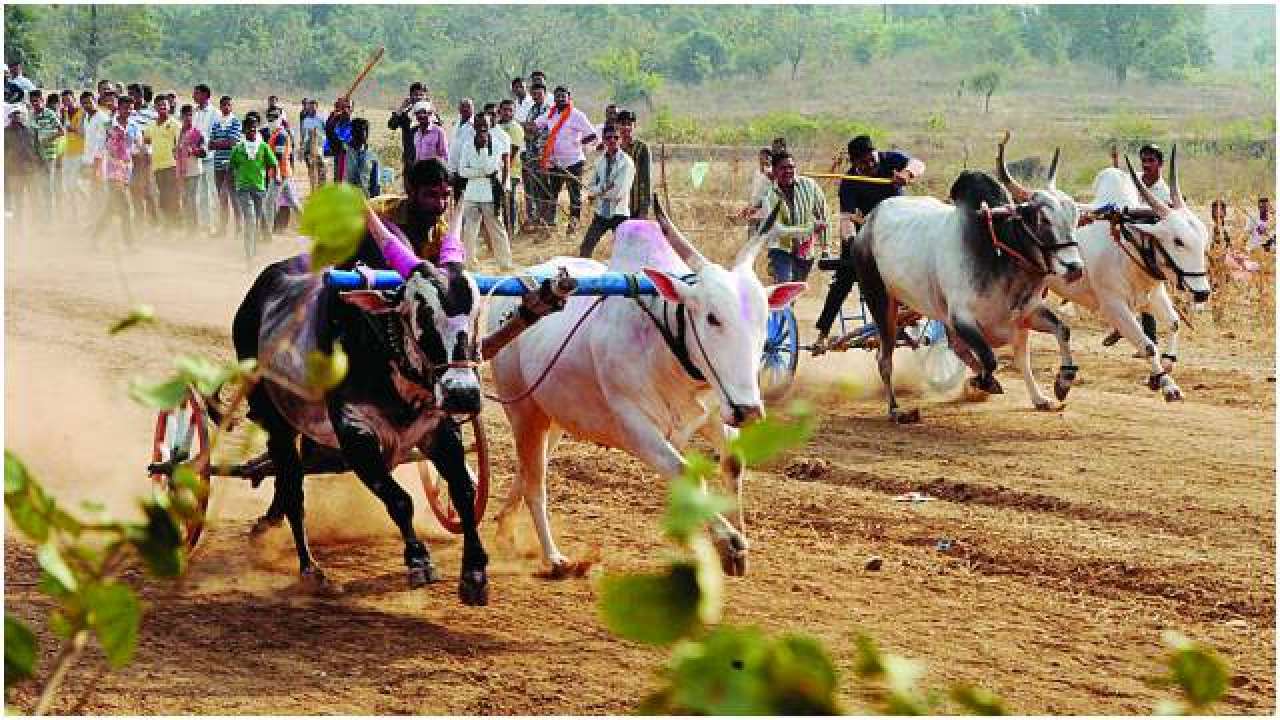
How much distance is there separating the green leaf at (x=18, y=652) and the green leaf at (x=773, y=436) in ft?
2.73

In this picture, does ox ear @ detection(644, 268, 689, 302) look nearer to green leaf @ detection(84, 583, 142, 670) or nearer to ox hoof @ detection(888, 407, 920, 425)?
green leaf @ detection(84, 583, 142, 670)

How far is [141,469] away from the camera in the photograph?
9.35m

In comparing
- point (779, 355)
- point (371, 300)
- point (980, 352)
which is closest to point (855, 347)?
point (779, 355)

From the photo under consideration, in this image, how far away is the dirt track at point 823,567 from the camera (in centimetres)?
609

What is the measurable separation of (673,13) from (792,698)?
7870cm

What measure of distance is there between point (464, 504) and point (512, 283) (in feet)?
2.72

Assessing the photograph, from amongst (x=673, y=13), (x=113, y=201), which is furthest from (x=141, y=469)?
(x=673, y=13)

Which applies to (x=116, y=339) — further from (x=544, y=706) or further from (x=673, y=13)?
(x=673, y=13)

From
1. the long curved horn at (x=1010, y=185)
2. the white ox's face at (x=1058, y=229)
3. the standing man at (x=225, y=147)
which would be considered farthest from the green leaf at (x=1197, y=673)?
the standing man at (x=225, y=147)

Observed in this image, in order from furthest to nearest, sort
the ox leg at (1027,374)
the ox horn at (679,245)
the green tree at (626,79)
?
the green tree at (626,79), the ox leg at (1027,374), the ox horn at (679,245)

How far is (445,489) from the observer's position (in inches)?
344

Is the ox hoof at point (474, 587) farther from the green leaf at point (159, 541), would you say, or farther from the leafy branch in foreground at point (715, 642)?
the leafy branch in foreground at point (715, 642)

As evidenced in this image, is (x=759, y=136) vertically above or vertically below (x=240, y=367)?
below

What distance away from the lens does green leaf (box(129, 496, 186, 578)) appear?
196 centimetres
